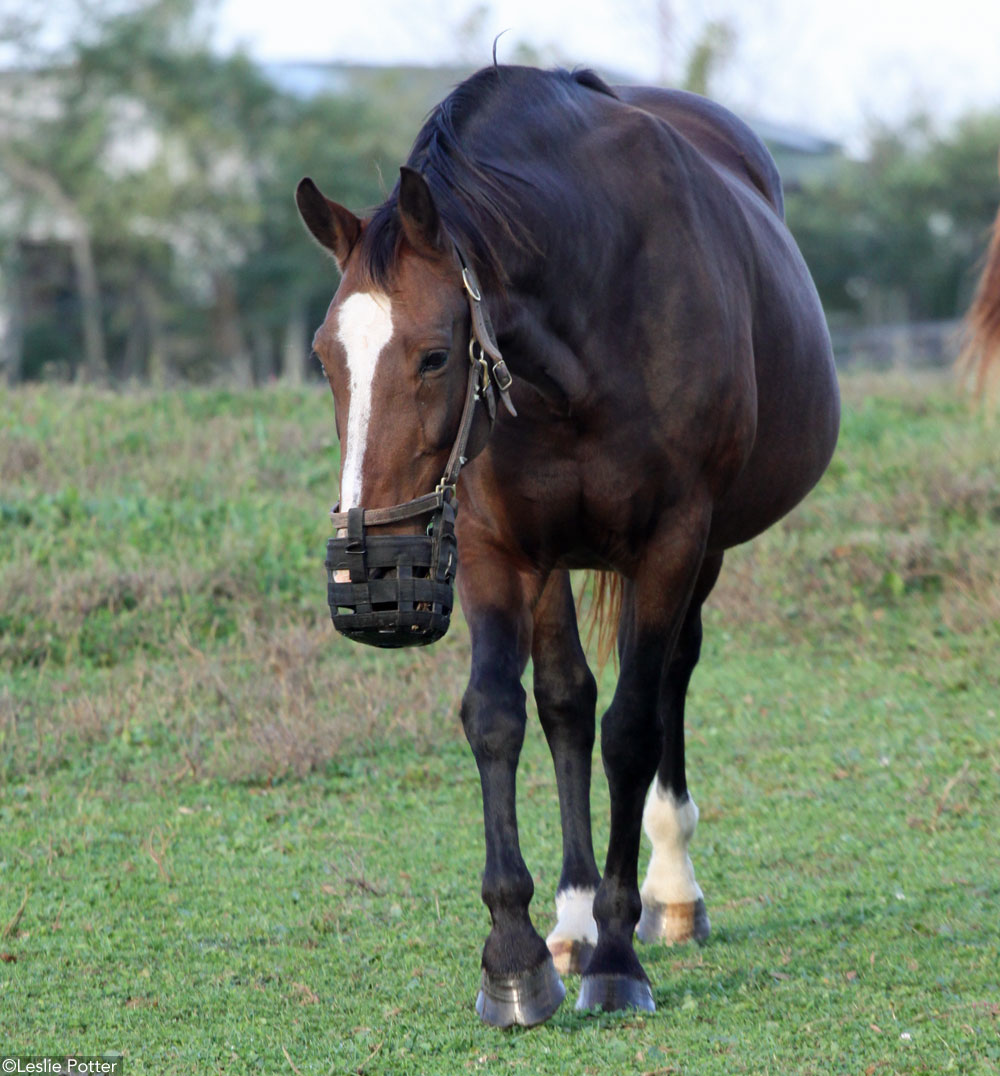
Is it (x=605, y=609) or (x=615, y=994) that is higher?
(x=605, y=609)

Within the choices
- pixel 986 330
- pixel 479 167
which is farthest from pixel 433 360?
pixel 986 330

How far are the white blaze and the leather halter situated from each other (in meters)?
0.07

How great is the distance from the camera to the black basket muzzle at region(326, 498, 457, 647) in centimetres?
261

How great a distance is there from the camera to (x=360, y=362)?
263 centimetres

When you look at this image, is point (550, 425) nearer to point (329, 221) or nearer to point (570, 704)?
point (329, 221)

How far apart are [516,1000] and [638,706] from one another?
2.44ft

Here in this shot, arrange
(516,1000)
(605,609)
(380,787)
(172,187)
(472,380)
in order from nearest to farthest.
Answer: (472,380)
(516,1000)
(605,609)
(380,787)
(172,187)

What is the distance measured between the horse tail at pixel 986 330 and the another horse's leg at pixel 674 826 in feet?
4.28

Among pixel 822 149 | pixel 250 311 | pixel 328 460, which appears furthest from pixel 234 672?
pixel 822 149

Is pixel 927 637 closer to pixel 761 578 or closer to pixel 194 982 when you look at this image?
pixel 761 578

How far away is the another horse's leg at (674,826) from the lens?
3768mm

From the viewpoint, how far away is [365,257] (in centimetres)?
270

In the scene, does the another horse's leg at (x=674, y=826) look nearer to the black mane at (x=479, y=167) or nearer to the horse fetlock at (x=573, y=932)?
the horse fetlock at (x=573, y=932)

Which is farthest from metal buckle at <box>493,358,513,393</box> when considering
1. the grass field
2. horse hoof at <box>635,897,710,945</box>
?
horse hoof at <box>635,897,710,945</box>
